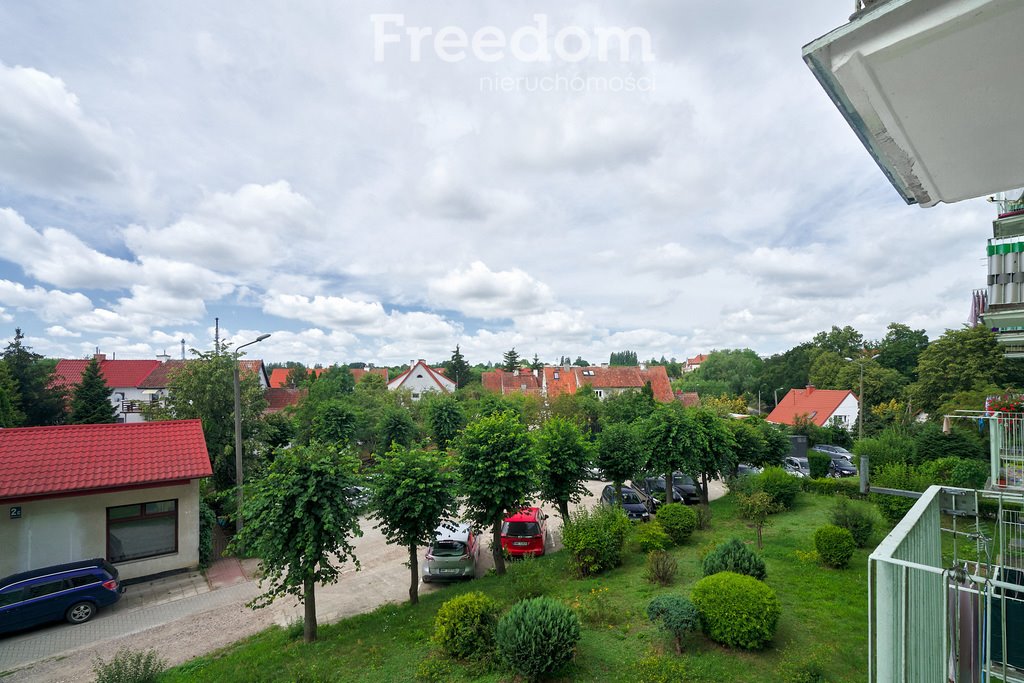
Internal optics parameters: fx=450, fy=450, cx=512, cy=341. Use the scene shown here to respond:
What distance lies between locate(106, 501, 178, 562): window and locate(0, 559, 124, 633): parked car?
1.34 m

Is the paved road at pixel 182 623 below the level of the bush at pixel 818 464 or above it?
below

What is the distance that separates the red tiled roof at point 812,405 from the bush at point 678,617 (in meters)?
38.2

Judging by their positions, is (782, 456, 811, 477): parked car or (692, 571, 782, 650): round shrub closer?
(692, 571, 782, 650): round shrub

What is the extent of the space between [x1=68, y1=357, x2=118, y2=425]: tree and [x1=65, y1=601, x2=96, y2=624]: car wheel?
24136 millimetres

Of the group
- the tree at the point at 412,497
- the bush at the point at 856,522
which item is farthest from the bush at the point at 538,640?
the bush at the point at 856,522

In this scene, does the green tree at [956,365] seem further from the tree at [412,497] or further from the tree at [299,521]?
the tree at [299,521]

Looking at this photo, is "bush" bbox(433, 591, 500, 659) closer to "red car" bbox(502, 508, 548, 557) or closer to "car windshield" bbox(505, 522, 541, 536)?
"red car" bbox(502, 508, 548, 557)

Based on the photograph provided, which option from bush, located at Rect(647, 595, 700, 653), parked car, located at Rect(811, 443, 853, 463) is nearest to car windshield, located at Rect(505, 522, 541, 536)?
bush, located at Rect(647, 595, 700, 653)

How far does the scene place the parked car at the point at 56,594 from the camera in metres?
9.12

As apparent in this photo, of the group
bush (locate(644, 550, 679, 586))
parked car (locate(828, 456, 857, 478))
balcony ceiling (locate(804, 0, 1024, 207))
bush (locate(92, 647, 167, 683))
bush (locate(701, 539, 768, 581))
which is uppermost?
balcony ceiling (locate(804, 0, 1024, 207))

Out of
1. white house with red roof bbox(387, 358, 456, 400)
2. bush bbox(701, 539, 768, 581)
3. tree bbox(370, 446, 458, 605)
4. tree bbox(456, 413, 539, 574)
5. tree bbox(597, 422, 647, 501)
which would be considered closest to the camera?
bush bbox(701, 539, 768, 581)

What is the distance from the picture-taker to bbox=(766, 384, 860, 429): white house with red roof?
40344 mm

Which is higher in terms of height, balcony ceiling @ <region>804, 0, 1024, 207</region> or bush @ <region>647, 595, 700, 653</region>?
balcony ceiling @ <region>804, 0, 1024, 207</region>

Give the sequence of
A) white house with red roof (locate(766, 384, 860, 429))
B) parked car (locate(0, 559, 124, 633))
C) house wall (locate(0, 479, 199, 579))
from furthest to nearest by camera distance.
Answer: white house with red roof (locate(766, 384, 860, 429)) < house wall (locate(0, 479, 199, 579)) < parked car (locate(0, 559, 124, 633))
